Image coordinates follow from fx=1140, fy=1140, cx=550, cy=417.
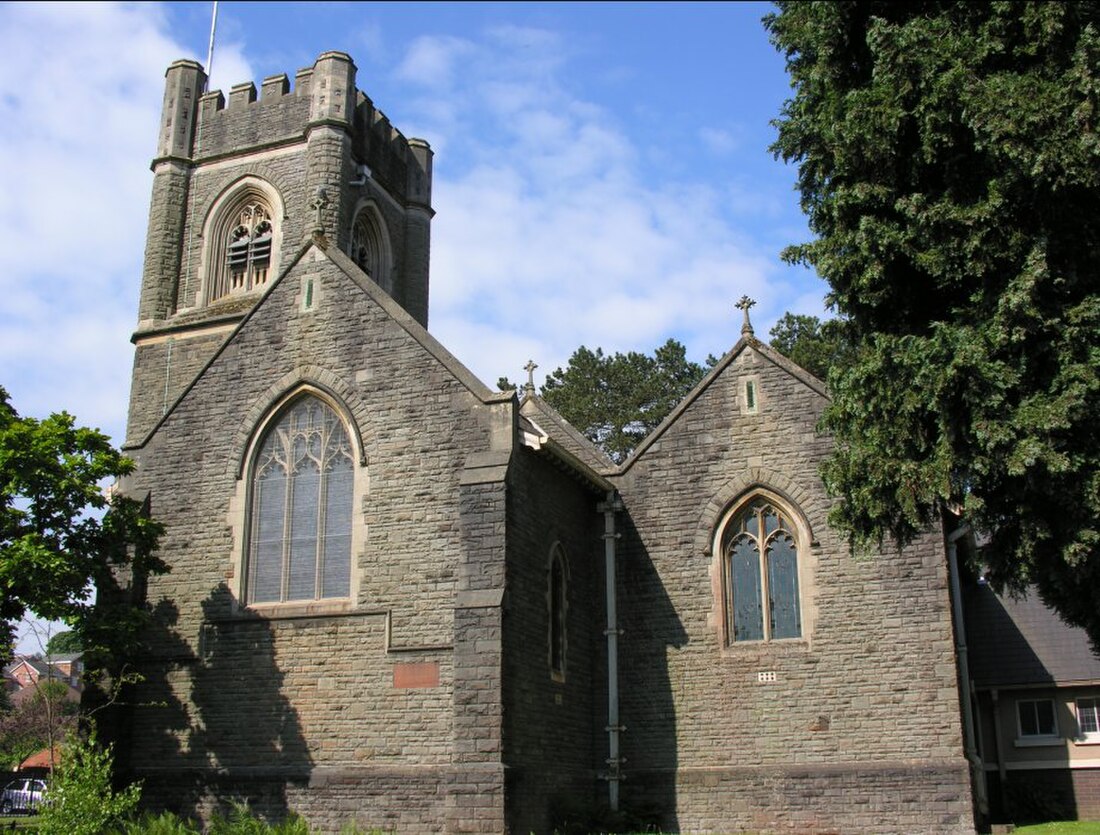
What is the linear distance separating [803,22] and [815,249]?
3214 millimetres

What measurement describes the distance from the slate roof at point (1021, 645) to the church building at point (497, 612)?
8783 mm

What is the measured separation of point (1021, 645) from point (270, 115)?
24.0 m

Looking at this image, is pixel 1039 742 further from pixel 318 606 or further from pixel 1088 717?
pixel 318 606

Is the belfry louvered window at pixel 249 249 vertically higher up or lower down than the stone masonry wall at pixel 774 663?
higher up

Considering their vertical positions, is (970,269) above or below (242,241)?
below

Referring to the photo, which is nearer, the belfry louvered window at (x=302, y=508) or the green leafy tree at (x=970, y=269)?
the green leafy tree at (x=970, y=269)

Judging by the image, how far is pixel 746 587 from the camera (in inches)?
819

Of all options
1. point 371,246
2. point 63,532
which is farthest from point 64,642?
point 371,246

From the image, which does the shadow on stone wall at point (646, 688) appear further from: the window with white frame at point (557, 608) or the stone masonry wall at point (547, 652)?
the window with white frame at point (557, 608)

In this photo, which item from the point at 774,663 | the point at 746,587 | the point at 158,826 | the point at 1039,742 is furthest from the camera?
the point at 1039,742

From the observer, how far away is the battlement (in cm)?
3095

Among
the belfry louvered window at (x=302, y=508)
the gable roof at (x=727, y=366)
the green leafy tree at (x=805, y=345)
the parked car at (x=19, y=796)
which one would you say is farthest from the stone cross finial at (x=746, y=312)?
the parked car at (x=19, y=796)

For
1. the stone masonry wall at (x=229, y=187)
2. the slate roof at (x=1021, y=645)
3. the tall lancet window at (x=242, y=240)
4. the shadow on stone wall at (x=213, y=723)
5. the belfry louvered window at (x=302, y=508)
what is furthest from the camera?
the tall lancet window at (x=242, y=240)

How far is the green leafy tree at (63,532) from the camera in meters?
17.3
